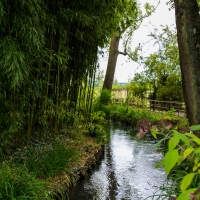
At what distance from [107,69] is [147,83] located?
129 inches

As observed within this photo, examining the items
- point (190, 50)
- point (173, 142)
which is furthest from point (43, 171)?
point (173, 142)

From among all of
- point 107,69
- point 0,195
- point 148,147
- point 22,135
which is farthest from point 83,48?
point 107,69

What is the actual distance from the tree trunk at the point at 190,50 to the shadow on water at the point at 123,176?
2.88ft

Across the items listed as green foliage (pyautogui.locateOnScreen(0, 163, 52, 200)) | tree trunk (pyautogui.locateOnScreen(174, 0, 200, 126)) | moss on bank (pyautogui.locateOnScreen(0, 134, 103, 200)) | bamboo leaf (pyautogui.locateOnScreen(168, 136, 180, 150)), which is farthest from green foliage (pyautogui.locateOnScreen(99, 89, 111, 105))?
bamboo leaf (pyautogui.locateOnScreen(168, 136, 180, 150))

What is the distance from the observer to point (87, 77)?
19.7 feet

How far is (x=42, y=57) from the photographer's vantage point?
141 inches

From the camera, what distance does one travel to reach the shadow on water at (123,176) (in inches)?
134

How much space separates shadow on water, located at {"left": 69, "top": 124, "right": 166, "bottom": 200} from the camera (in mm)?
3404

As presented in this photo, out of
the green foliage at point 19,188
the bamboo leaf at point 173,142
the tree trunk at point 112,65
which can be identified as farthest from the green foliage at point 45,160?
the tree trunk at point 112,65

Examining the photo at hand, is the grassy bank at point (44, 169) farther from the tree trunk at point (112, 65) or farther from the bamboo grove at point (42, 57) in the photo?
the tree trunk at point (112, 65)

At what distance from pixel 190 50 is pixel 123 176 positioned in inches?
90.6

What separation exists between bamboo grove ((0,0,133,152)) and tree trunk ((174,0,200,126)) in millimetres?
1395

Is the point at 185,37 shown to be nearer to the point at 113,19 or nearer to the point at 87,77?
the point at 113,19

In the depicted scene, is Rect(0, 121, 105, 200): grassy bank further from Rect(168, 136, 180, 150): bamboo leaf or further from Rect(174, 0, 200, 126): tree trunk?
Rect(168, 136, 180, 150): bamboo leaf
